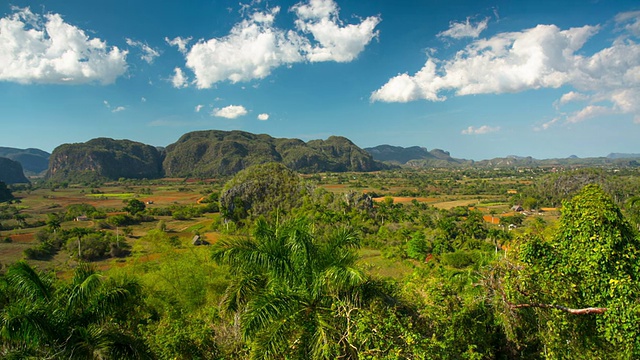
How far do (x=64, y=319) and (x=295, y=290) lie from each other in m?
4.24

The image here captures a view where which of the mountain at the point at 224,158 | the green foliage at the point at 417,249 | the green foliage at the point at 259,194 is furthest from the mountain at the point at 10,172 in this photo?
the green foliage at the point at 417,249

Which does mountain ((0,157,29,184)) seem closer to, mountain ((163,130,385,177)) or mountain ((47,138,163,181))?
mountain ((47,138,163,181))

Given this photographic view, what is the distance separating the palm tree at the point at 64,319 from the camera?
214 inches

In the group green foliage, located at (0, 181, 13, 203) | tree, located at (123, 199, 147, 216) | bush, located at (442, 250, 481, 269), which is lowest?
bush, located at (442, 250, 481, 269)

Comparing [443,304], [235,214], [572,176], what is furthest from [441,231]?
[572,176]

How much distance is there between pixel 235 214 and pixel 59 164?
159m

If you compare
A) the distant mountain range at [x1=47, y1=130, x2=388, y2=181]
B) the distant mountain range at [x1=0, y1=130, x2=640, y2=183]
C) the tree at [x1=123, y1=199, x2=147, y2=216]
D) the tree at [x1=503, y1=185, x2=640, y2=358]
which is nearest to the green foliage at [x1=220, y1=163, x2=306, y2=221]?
the tree at [x1=123, y1=199, x2=147, y2=216]

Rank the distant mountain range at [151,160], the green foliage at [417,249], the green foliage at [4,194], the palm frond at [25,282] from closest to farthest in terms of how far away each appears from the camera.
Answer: the palm frond at [25,282], the green foliage at [417,249], the green foliage at [4,194], the distant mountain range at [151,160]

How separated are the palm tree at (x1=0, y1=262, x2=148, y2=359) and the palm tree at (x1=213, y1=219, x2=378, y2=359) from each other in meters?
2.09

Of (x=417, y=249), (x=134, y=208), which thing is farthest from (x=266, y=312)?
(x=134, y=208)

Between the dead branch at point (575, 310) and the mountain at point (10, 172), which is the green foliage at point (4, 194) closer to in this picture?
the mountain at point (10, 172)

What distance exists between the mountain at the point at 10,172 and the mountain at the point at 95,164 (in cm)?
1103

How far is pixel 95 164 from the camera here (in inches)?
6117

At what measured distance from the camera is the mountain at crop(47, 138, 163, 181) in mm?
151000
